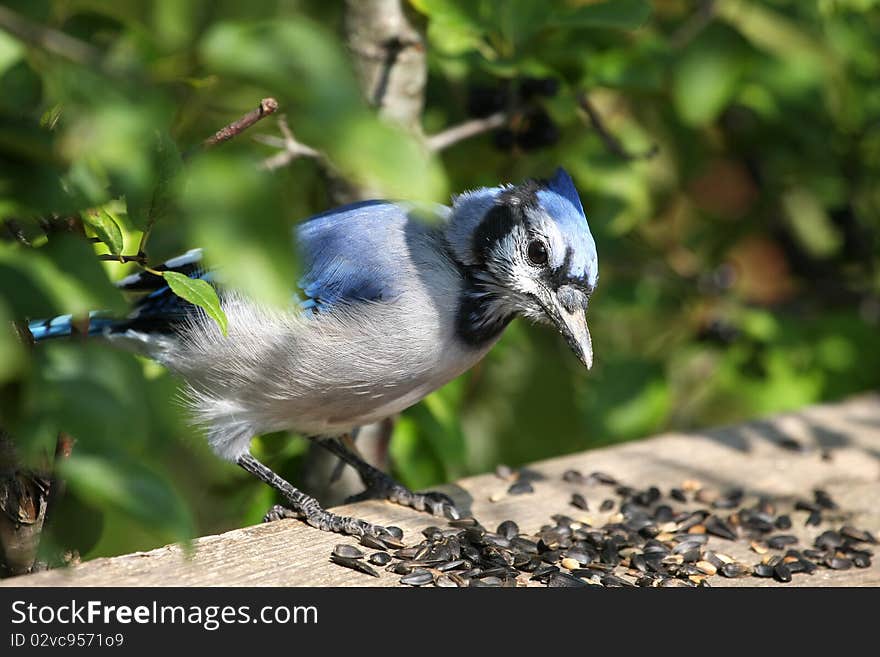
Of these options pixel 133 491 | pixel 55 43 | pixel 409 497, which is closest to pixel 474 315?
pixel 409 497

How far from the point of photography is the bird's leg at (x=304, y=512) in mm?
2617

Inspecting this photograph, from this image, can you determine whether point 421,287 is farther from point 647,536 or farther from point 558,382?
point 558,382

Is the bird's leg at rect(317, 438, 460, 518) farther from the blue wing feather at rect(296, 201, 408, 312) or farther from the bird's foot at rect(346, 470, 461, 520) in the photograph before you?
the blue wing feather at rect(296, 201, 408, 312)

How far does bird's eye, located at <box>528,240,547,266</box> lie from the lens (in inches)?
107

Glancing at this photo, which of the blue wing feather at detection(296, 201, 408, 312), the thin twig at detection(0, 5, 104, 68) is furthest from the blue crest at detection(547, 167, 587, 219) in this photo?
the thin twig at detection(0, 5, 104, 68)

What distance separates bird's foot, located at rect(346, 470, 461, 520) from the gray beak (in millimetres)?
521

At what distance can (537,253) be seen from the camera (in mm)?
2734

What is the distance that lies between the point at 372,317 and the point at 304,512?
493 millimetres

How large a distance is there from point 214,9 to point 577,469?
168 centimetres

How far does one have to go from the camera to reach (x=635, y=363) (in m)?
3.93

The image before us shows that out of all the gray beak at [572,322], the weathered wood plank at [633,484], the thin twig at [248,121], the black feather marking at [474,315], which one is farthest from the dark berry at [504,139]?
the thin twig at [248,121]

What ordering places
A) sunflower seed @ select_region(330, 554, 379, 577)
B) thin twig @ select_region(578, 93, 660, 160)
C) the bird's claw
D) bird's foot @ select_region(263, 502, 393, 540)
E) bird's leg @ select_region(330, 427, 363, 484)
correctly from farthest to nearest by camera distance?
thin twig @ select_region(578, 93, 660, 160) < bird's leg @ select_region(330, 427, 363, 484) < the bird's claw < bird's foot @ select_region(263, 502, 393, 540) < sunflower seed @ select_region(330, 554, 379, 577)

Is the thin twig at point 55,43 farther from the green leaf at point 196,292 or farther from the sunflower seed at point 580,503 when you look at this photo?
the sunflower seed at point 580,503

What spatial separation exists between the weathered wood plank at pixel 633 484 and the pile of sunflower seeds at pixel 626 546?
0.12ft
